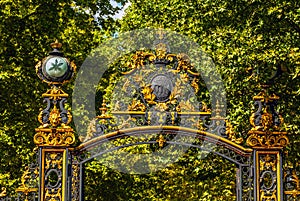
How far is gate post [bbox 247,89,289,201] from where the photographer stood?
35.7 ft

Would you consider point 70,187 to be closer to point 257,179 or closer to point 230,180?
point 257,179

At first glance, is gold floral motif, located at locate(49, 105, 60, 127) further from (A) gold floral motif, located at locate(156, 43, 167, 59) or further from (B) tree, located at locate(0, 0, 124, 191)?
(B) tree, located at locate(0, 0, 124, 191)

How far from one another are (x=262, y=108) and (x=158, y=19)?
9.64 m

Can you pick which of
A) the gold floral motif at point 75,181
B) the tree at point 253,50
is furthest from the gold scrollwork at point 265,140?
the tree at point 253,50

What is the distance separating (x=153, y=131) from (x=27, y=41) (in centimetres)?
571

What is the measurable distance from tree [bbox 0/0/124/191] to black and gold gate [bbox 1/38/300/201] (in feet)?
14.9

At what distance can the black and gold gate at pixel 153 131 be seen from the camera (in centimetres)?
1081

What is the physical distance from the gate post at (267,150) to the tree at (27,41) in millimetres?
5915

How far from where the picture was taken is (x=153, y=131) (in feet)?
36.0

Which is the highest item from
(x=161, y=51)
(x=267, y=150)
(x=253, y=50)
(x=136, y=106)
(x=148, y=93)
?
(x=253, y=50)

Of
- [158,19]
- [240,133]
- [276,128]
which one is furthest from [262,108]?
[158,19]

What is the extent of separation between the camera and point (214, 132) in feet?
36.6

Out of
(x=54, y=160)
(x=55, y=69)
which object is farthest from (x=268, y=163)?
(x=55, y=69)

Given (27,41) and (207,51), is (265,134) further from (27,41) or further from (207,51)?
(207,51)
